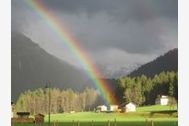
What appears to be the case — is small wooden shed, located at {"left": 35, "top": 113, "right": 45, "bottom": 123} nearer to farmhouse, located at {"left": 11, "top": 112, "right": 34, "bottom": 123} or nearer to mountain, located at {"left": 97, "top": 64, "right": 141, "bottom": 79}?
farmhouse, located at {"left": 11, "top": 112, "right": 34, "bottom": 123}

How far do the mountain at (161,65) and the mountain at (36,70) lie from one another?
55 centimetres

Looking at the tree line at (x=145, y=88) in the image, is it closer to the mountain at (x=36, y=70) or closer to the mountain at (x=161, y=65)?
the mountain at (x=161, y=65)

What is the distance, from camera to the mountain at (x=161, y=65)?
7.93 metres

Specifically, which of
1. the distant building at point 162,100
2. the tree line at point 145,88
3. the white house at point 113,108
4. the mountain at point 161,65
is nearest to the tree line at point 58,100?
the white house at point 113,108

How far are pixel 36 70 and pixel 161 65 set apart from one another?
120cm

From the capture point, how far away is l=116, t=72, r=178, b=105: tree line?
797cm

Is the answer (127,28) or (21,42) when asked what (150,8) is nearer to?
(127,28)

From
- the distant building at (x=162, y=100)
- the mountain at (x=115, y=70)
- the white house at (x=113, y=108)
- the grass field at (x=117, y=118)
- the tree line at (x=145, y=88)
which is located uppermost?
the mountain at (x=115, y=70)

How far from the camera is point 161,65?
7926 millimetres

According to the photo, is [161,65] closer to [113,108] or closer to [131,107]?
[131,107]

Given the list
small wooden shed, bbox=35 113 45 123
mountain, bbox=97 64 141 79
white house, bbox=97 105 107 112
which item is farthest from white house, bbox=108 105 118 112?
small wooden shed, bbox=35 113 45 123

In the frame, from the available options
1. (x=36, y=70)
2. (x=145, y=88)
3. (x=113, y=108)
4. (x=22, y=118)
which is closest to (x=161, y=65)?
(x=145, y=88)

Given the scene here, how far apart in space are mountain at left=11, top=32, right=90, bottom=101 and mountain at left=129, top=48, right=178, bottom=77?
55 centimetres

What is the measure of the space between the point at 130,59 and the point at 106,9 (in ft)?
1.75
